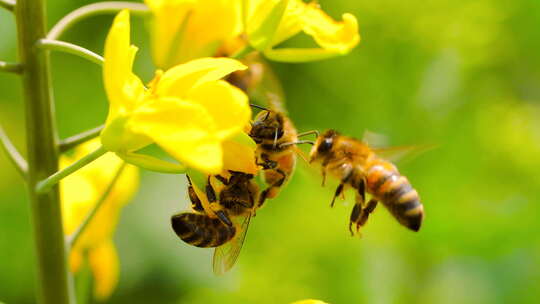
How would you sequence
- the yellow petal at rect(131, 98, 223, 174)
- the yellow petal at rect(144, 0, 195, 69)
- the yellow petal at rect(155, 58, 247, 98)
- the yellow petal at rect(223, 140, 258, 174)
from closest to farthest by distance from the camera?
the yellow petal at rect(131, 98, 223, 174) → the yellow petal at rect(155, 58, 247, 98) → the yellow petal at rect(223, 140, 258, 174) → the yellow petal at rect(144, 0, 195, 69)

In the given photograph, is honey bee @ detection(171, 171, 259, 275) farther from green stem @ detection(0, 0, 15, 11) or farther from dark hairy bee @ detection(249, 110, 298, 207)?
green stem @ detection(0, 0, 15, 11)

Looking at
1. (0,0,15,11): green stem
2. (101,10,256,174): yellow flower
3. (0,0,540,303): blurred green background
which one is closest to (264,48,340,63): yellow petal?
(101,10,256,174): yellow flower

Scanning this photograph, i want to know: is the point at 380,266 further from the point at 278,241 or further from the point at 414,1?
the point at 414,1

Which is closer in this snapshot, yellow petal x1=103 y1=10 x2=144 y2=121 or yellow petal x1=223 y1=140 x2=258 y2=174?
yellow petal x1=103 y1=10 x2=144 y2=121

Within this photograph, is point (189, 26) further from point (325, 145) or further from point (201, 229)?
point (201, 229)

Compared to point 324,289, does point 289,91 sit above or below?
above

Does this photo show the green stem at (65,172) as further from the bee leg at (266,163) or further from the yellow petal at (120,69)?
the bee leg at (266,163)

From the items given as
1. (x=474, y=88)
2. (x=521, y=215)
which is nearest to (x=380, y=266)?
(x=521, y=215)

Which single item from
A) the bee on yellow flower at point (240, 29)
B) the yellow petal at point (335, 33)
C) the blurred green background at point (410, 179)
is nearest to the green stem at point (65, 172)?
the bee on yellow flower at point (240, 29)
